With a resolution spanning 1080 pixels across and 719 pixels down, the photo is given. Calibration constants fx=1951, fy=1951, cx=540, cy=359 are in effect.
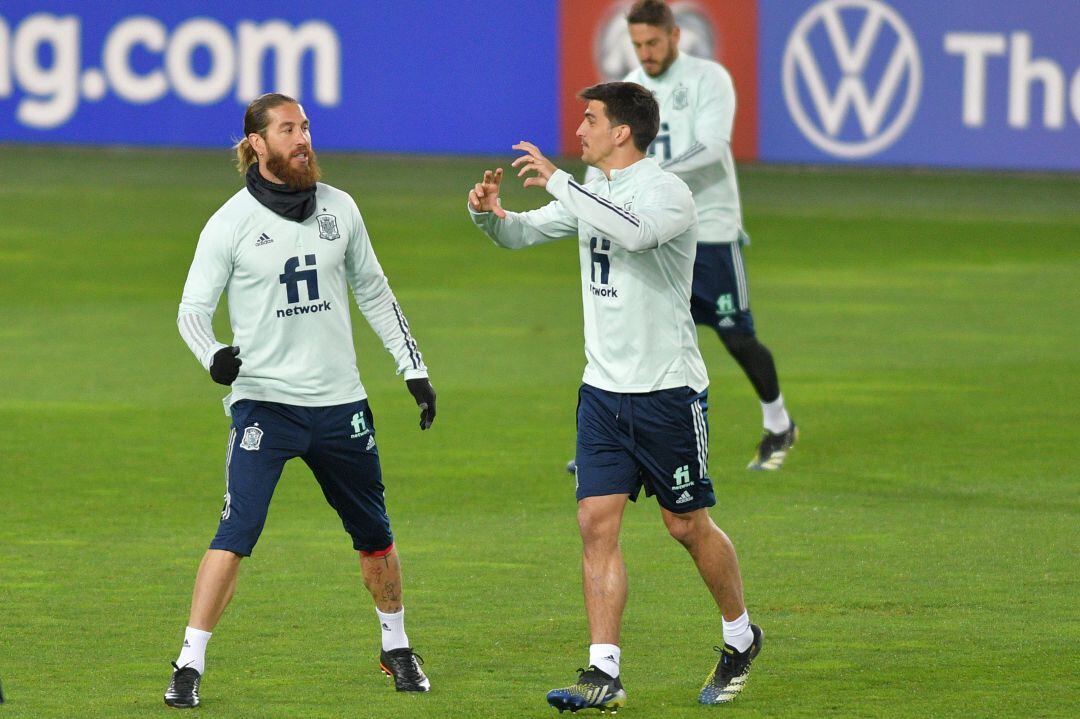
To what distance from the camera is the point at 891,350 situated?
14.1 m

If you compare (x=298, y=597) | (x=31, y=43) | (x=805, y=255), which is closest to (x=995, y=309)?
(x=805, y=255)

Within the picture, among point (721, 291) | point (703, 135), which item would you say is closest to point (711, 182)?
point (703, 135)

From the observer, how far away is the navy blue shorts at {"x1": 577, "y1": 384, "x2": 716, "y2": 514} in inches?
251

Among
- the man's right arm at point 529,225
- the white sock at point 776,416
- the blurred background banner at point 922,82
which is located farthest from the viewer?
the blurred background banner at point 922,82

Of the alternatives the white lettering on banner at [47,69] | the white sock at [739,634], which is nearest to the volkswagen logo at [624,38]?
the white lettering on banner at [47,69]

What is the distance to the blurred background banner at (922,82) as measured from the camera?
2286 cm

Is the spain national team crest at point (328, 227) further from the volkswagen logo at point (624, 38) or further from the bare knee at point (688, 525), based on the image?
the volkswagen logo at point (624, 38)

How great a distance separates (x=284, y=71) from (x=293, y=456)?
19925 millimetres

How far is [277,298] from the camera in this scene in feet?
21.0

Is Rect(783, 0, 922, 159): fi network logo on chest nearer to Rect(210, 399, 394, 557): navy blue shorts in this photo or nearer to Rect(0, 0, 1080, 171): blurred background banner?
Rect(0, 0, 1080, 171): blurred background banner

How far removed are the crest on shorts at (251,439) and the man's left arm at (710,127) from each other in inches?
163

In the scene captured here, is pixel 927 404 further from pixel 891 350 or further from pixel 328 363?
pixel 328 363

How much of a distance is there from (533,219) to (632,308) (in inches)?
23.1

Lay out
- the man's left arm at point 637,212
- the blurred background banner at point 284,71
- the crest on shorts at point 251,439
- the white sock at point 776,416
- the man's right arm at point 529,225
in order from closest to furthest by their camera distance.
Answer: the man's left arm at point 637,212 < the crest on shorts at point 251,439 < the man's right arm at point 529,225 < the white sock at point 776,416 < the blurred background banner at point 284,71
